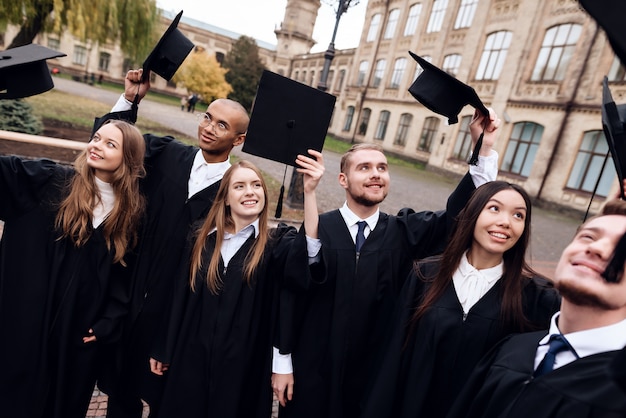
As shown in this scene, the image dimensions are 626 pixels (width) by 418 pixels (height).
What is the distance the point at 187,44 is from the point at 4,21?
9.73 metres

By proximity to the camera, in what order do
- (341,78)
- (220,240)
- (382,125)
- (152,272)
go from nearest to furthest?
(220,240), (152,272), (382,125), (341,78)

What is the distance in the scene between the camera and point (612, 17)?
117cm

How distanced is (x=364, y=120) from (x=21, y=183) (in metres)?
30.2

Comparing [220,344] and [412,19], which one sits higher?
[412,19]

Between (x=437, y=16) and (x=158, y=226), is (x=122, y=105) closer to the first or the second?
(x=158, y=226)

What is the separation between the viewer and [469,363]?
1985 mm

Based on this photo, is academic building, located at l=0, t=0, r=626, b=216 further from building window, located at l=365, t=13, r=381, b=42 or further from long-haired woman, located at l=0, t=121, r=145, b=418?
long-haired woman, located at l=0, t=121, r=145, b=418

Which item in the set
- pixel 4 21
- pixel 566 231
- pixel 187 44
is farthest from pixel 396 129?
pixel 187 44

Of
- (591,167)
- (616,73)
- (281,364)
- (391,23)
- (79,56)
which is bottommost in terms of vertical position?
(281,364)

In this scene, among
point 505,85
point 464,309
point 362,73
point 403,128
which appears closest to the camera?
point 464,309

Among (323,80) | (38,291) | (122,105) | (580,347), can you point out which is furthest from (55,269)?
(323,80)

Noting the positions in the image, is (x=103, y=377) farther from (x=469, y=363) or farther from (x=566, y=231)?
(x=566, y=231)

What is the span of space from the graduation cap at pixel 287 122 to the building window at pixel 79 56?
54.2 m

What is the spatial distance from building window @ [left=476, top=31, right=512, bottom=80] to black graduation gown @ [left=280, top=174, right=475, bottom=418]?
71.3ft
